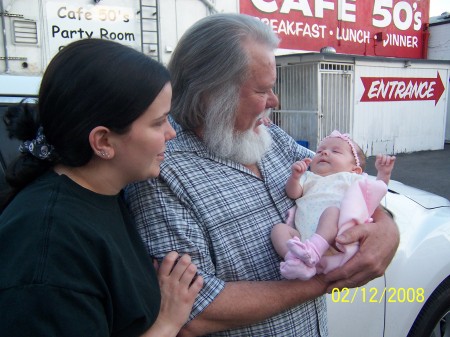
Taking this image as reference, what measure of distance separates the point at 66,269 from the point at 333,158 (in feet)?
4.44

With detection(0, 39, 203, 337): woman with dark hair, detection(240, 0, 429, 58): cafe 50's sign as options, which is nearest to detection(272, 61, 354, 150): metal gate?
detection(240, 0, 429, 58): cafe 50's sign

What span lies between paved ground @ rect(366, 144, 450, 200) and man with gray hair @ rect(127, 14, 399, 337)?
6.84 meters

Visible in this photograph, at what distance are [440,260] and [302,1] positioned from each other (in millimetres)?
10446

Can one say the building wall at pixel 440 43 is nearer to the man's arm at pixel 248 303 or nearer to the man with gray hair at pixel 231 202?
the man with gray hair at pixel 231 202

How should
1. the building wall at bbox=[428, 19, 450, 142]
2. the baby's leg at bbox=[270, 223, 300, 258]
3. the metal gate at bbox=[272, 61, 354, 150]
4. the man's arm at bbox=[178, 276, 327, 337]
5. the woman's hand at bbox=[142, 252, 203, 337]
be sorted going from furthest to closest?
the building wall at bbox=[428, 19, 450, 142]
the metal gate at bbox=[272, 61, 354, 150]
the baby's leg at bbox=[270, 223, 300, 258]
the man's arm at bbox=[178, 276, 327, 337]
the woman's hand at bbox=[142, 252, 203, 337]

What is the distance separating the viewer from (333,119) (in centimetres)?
1045

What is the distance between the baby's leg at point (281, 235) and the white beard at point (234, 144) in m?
0.28

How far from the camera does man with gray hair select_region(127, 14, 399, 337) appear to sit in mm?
1355

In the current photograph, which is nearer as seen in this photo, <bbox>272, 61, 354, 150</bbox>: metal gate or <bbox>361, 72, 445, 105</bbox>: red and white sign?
<bbox>272, 61, 354, 150</bbox>: metal gate

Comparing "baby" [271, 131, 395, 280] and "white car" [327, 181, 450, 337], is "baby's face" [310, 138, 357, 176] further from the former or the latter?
"white car" [327, 181, 450, 337]

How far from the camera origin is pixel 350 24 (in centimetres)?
1294

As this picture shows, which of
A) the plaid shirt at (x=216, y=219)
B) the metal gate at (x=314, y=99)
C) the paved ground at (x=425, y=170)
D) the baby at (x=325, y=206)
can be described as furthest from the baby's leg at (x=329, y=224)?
the metal gate at (x=314, y=99)

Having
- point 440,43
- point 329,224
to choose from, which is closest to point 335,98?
point 440,43
